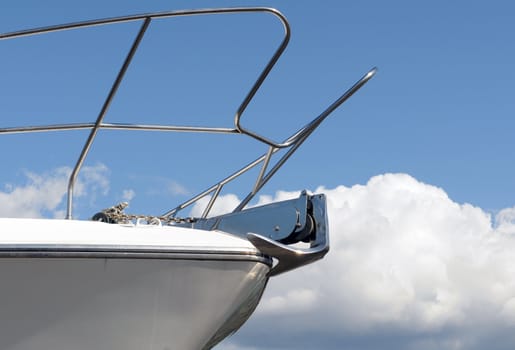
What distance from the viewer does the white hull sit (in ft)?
12.8

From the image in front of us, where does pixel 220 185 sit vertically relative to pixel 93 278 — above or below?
above

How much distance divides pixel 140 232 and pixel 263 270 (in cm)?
73

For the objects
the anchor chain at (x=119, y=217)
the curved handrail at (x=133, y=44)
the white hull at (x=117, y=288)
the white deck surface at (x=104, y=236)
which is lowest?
the white hull at (x=117, y=288)

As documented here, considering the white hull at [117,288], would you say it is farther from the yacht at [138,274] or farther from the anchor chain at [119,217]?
the anchor chain at [119,217]

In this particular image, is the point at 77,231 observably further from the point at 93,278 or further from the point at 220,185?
the point at 220,185

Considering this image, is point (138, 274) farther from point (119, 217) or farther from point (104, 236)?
point (119, 217)

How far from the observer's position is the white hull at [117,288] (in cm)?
392

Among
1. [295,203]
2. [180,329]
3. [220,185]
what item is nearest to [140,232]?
[180,329]

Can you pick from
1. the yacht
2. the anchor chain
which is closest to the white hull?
the yacht

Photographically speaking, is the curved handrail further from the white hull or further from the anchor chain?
the white hull

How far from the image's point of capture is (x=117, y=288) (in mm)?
4016

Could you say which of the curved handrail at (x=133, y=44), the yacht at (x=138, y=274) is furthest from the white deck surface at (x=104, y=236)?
the curved handrail at (x=133, y=44)

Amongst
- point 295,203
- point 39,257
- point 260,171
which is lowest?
point 39,257

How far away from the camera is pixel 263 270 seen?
4363mm
